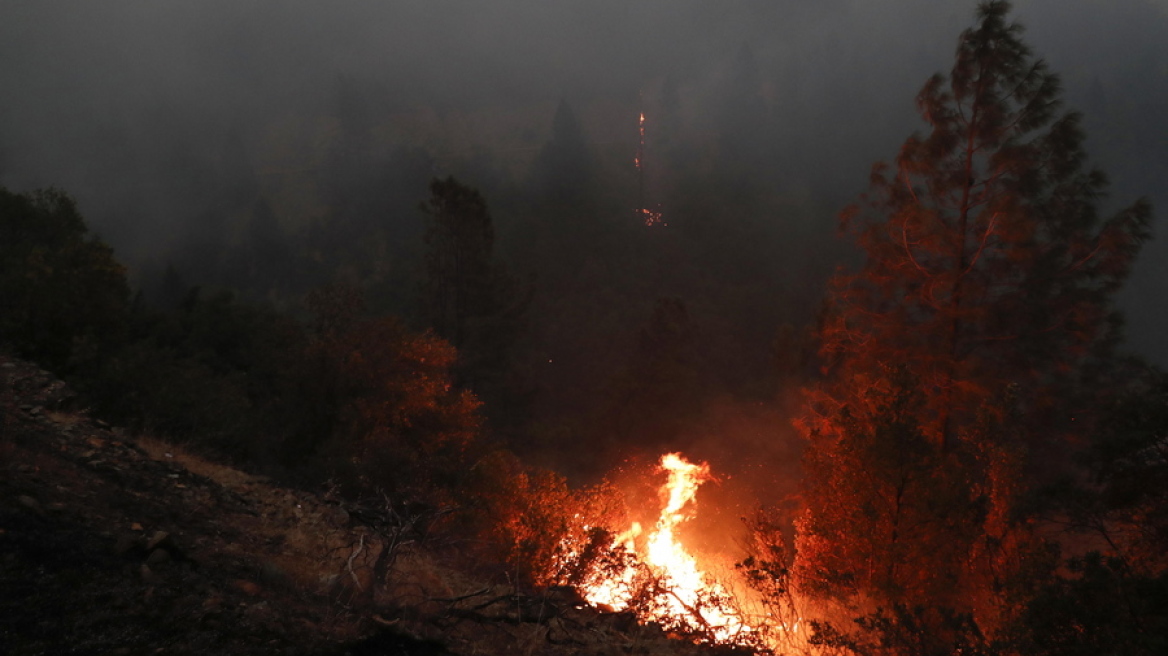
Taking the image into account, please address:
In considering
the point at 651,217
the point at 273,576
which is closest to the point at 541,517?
the point at 273,576

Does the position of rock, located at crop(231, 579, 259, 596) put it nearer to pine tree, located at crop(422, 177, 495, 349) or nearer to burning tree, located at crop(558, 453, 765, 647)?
burning tree, located at crop(558, 453, 765, 647)

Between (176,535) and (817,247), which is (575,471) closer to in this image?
(176,535)

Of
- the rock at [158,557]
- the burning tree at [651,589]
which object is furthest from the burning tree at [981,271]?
the rock at [158,557]

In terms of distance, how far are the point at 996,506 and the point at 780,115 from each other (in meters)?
117

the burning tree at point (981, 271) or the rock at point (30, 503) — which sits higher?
the burning tree at point (981, 271)

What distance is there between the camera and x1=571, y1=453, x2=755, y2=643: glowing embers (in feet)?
30.2

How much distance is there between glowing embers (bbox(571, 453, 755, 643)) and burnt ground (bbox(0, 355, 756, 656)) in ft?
1.92

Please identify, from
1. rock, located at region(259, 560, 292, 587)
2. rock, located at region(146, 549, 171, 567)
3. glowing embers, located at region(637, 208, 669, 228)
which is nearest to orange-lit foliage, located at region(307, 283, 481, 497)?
rock, located at region(259, 560, 292, 587)

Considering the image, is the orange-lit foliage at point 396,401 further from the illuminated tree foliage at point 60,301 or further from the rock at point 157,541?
the rock at point 157,541

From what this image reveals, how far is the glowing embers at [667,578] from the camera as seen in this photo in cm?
920

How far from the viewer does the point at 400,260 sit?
83.0 meters

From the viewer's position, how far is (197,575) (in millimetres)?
6023

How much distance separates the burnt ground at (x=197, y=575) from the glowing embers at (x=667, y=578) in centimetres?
58

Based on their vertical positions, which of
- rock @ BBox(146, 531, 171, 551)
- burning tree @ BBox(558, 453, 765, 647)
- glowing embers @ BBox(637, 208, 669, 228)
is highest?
glowing embers @ BBox(637, 208, 669, 228)
